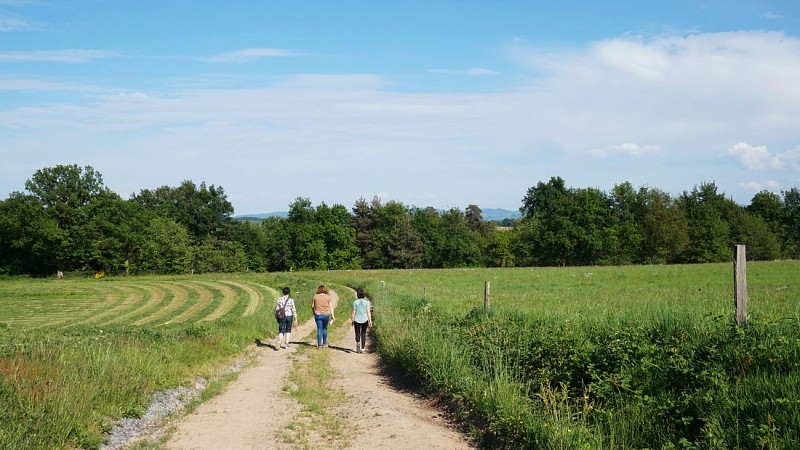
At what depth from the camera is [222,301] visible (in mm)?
38750

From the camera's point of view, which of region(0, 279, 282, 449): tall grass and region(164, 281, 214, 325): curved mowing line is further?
region(164, 281, 214, 325): curved mowing line

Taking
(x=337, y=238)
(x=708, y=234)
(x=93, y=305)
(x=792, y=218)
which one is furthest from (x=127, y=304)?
(x=792, y=218)

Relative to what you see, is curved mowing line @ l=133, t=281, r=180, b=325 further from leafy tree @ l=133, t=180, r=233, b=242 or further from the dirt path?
leafy tree @ l=133, t=180, r=233, b=242

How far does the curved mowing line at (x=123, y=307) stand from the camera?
3045cm

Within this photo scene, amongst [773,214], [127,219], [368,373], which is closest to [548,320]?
[368,373]

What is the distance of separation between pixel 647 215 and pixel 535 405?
89.1 m

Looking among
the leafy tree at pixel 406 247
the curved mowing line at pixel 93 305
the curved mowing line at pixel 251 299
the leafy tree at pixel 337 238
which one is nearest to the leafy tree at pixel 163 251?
the leafy tree at pixel 337 238

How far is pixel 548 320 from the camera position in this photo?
11.9 meters

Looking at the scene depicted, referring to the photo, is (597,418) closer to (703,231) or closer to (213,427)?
(213,427)

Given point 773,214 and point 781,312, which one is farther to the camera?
point 773,214

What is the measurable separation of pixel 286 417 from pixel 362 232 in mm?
95940

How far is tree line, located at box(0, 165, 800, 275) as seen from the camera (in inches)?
3007

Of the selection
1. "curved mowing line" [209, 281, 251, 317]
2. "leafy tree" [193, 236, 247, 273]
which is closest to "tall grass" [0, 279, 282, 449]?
"curved mowing line" [209, 281, 251, 317]

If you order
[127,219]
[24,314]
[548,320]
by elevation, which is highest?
[127,219]
